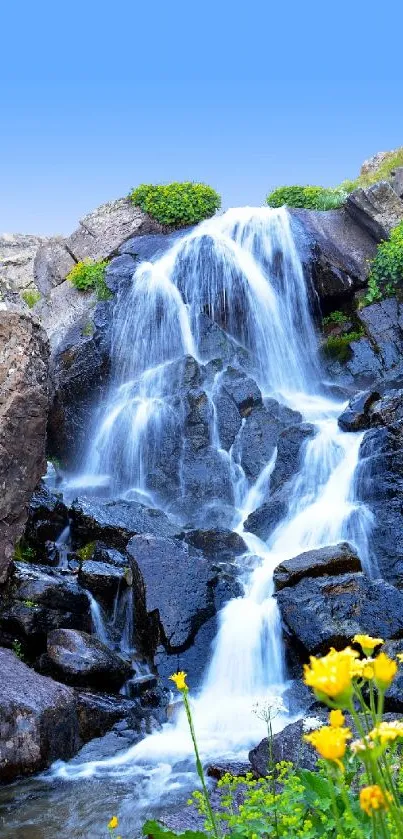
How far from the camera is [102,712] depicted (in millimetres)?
7352

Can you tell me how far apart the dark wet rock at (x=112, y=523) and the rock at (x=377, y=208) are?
31.7 feet

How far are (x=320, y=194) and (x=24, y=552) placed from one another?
12.7m

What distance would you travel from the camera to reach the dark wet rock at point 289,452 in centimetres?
1212

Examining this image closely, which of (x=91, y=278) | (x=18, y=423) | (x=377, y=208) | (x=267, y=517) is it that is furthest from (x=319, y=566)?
(x=377, y=208)

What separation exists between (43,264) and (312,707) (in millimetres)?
14497

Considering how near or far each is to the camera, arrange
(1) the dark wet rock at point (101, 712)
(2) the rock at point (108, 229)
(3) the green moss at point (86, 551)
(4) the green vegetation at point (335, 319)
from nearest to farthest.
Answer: (1) the dark wet rock at point (101, 712), (3) the green moss at point (86, 551), (4) the green vegetation at point (335, 319), (2) the rock at point (108, 229)

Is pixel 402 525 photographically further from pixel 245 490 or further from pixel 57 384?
pixel 57 384

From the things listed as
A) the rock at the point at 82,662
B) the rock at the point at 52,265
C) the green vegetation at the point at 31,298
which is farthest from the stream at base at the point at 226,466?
the green vegetation at the point at 31,298

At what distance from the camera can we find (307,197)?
18.9 metres

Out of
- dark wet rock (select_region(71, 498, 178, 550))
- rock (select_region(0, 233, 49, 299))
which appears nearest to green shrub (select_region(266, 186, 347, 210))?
rock (select_region(0, 233, 49, 299))

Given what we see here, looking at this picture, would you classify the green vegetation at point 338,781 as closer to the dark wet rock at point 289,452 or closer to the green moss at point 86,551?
the green moss at point 86,551

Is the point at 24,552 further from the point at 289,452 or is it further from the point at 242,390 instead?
the point at 242,390

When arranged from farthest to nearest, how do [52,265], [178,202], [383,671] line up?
[52,265] < [178,202] < [383,671]

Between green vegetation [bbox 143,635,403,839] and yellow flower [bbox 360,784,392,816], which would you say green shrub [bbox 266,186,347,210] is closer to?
green vegetation [bbox 143,635,403,839]
